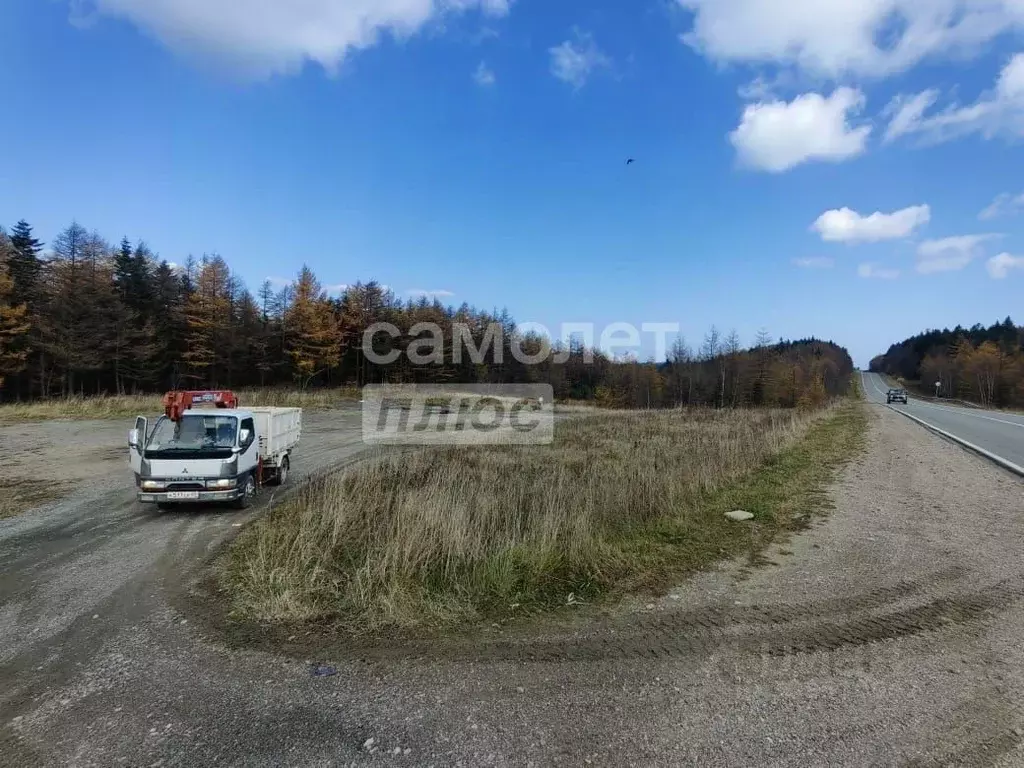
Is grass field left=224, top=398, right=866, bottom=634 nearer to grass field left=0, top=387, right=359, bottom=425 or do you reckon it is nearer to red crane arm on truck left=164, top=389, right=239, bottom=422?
red crane arm on truck left=164, top=389, right=239, bottom=422

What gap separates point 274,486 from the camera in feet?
42.4

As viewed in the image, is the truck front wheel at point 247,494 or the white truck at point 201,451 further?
the truck front wheel at point 247,494

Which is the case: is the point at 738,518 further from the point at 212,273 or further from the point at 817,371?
the point at 817,371

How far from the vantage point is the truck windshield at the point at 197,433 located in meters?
10.4

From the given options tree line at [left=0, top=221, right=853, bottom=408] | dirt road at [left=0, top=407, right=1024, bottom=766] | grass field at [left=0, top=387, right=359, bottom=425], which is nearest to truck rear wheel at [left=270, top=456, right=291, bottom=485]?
dirt road at [left=0, top=407, right=1024, bottom=766]

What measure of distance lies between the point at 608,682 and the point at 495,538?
11.3 ft

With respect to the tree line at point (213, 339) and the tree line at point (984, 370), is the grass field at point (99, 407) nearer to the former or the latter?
the tree line at point (213, 339)

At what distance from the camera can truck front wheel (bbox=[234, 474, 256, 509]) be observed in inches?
412

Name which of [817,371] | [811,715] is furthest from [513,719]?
[817,371]

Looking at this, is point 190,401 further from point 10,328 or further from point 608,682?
point 10,328

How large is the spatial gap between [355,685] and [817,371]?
308 feet

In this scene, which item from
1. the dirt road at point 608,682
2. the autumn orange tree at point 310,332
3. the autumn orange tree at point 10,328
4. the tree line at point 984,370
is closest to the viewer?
the dirt road at point 608,682

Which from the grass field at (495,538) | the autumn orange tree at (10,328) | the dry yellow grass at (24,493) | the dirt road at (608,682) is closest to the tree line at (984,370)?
the grass field at (495,538)

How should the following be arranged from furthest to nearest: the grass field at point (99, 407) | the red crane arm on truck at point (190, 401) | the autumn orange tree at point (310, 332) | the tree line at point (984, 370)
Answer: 1. the tree line at point (984, 370)
2. the autumn orange tree at point (310, 332)
3. the grass field at point (99, 407)
4. the red crane arm on truck at point (190, 401)
